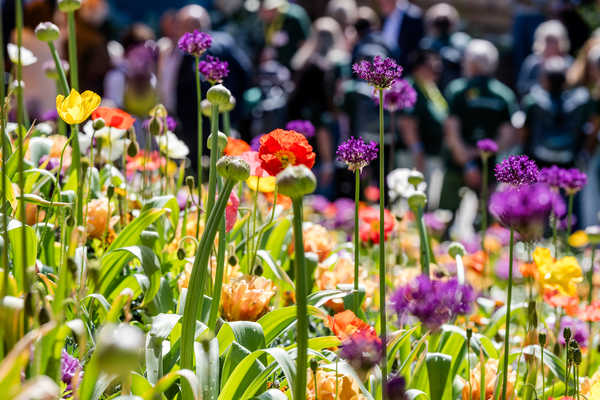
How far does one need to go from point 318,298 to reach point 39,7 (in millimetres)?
2464

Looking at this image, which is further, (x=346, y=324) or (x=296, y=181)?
(x=346, y=324)

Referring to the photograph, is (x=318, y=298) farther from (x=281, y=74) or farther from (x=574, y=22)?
(x=574, y=22)

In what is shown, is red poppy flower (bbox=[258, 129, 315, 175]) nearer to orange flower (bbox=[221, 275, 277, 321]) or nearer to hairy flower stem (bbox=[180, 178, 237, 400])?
hairy flower stem (bbox=[180, 178, 237, 400])

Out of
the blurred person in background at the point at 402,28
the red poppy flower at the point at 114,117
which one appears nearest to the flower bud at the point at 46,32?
the red poppy flower at the point at 114,117

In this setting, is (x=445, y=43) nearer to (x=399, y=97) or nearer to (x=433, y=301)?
(x=399, y=97)

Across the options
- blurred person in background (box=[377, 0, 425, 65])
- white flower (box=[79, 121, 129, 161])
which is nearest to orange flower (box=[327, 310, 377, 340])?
white flower (box=[79, 121, 129, 161])

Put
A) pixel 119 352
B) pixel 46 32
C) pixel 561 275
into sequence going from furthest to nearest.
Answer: pixel 561 275 < pixel 46 32 < pixel 119 352

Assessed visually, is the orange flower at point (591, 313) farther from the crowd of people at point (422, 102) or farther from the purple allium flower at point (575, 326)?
the crowd of people at point (422, 102)

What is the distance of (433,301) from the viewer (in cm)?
85

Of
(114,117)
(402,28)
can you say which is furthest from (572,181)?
(402,28)

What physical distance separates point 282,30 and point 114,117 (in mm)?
3779

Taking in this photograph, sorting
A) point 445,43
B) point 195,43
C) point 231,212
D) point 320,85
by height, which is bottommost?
point 231,212

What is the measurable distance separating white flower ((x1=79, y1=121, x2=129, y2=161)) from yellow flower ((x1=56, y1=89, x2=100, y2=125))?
389 mm

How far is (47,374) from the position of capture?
2.26 ft
